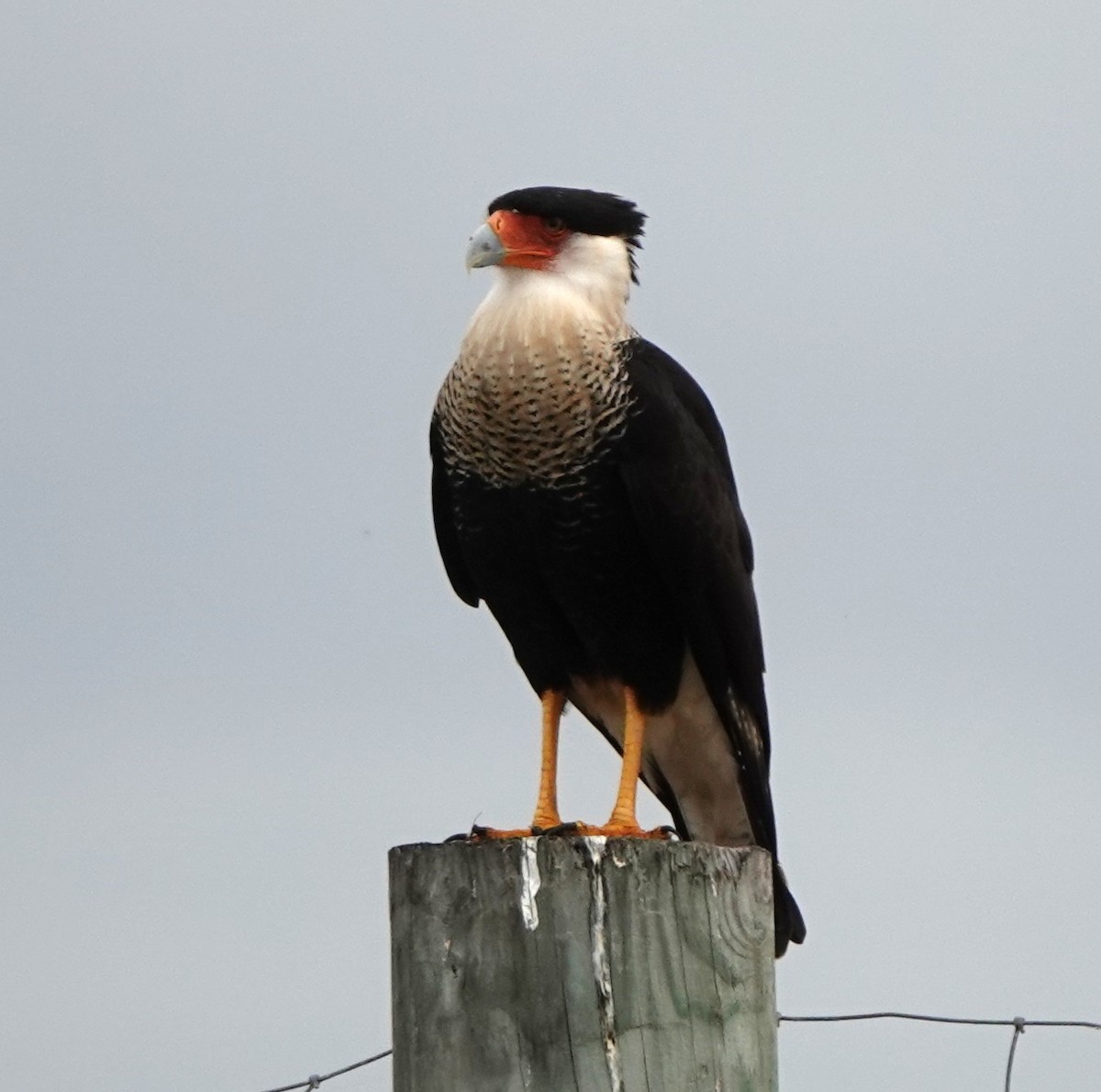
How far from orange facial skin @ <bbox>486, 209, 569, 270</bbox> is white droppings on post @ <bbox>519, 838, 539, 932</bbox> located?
2460 millimetres

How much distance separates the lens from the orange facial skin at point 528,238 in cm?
520

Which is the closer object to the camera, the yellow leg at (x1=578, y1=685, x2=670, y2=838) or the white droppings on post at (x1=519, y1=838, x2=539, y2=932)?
the white droppings on post at (x1=519, y1=838, x2=539, y2=932)

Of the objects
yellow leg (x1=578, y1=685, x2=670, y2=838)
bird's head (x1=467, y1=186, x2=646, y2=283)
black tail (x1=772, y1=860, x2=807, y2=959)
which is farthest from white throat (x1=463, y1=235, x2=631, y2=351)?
black tail (x1=772, y1=860, x2=807, y2=959)

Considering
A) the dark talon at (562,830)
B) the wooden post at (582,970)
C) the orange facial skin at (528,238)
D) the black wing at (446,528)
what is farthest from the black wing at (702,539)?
the wooden post at (582,970)

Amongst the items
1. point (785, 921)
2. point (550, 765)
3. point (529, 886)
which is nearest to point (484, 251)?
point (550, 765)

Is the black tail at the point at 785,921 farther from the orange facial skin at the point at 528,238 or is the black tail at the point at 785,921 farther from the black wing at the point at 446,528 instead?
the orange facial skin at the point at 528,238

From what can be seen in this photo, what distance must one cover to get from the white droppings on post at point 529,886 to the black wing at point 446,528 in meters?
2.35

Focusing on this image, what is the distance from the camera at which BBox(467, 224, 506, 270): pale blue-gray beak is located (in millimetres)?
5145

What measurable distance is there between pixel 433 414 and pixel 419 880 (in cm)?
A: 240

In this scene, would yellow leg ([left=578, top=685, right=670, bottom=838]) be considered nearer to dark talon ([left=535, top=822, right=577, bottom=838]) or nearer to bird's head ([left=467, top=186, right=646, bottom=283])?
dark talon ([left=535, top=822, right=577, bottom=838])

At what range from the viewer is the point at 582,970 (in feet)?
9.59

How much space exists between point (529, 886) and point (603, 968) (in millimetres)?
181

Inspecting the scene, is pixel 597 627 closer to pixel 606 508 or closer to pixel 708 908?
pixel 606 508

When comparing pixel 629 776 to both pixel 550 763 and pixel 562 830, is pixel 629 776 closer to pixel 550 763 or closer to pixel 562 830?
pixel 550 763
